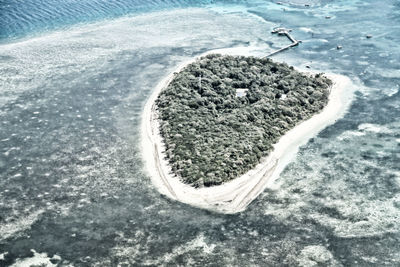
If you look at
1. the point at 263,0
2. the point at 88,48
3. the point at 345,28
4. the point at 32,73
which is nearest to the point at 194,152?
the point at 32,73

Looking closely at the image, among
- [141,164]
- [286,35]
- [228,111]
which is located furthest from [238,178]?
[286,35]

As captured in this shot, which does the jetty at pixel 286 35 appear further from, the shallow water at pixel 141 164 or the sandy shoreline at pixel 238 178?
the sandy shoreline at pixel 238 178

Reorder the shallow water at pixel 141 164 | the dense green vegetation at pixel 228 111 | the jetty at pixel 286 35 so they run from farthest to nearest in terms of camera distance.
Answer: the jetty at pixel 286 35 → the dense green vegetation at pixel 228 111 → the shallow water at pixel 141 164

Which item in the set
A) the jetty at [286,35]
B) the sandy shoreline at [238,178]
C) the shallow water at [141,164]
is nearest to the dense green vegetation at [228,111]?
the sandy shoreline at [238,178]

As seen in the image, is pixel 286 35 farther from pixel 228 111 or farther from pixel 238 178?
pixel 238 178

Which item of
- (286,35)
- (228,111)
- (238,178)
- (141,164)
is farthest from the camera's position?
(286,35)

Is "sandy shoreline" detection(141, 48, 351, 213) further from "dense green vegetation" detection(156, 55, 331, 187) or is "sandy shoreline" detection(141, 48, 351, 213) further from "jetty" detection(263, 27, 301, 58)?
"jetty" detection(263, 27, 301, 58)
